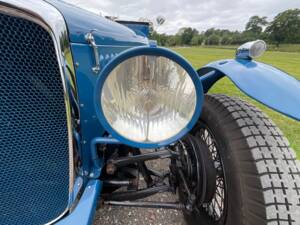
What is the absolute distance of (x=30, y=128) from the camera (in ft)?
3.14

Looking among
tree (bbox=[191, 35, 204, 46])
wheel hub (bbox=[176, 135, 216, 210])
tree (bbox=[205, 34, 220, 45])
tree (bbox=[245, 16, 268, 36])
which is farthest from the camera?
tree (bbox=[245, 16, 268, 36])

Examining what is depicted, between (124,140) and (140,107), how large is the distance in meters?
0.16

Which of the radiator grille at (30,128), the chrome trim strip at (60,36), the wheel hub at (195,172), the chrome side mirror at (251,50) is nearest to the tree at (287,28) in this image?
the chrome side mirror at (251,50)

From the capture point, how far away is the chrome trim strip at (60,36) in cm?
79

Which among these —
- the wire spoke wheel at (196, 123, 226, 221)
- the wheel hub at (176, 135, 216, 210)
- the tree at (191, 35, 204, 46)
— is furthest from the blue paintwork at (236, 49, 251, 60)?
the tree at (191, 35, 204, 46)

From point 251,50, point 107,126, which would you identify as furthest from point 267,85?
point 107,126

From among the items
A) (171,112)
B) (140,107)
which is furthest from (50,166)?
(171,112)

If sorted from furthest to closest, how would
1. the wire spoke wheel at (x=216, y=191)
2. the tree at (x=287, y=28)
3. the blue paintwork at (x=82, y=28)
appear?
the tree at (x=287, y=28) → the wire spoke wheel at (x=216, y=191) → the blue paintwork at (x=82, y=28)

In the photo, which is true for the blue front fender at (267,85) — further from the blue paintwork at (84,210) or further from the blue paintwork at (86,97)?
the blue paintwork at (84,210)

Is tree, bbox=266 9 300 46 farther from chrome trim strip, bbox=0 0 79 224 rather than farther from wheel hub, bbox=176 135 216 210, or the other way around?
chrome trim strip, bbox=0 0 79 224

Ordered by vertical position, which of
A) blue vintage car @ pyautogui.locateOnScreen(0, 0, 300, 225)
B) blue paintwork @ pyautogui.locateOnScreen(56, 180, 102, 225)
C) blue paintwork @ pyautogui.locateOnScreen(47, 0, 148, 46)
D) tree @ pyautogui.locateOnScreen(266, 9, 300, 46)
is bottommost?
tree @ pyautogui.locateOnScreen(266, 9, 300, 46)

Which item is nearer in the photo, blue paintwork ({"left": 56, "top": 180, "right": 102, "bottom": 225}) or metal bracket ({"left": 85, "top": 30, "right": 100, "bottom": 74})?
blue paintwork ({"left": 56, "top": 180, "right": 102, "bottom": 225})

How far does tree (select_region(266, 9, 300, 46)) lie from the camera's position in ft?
177

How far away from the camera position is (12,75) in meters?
0.86
